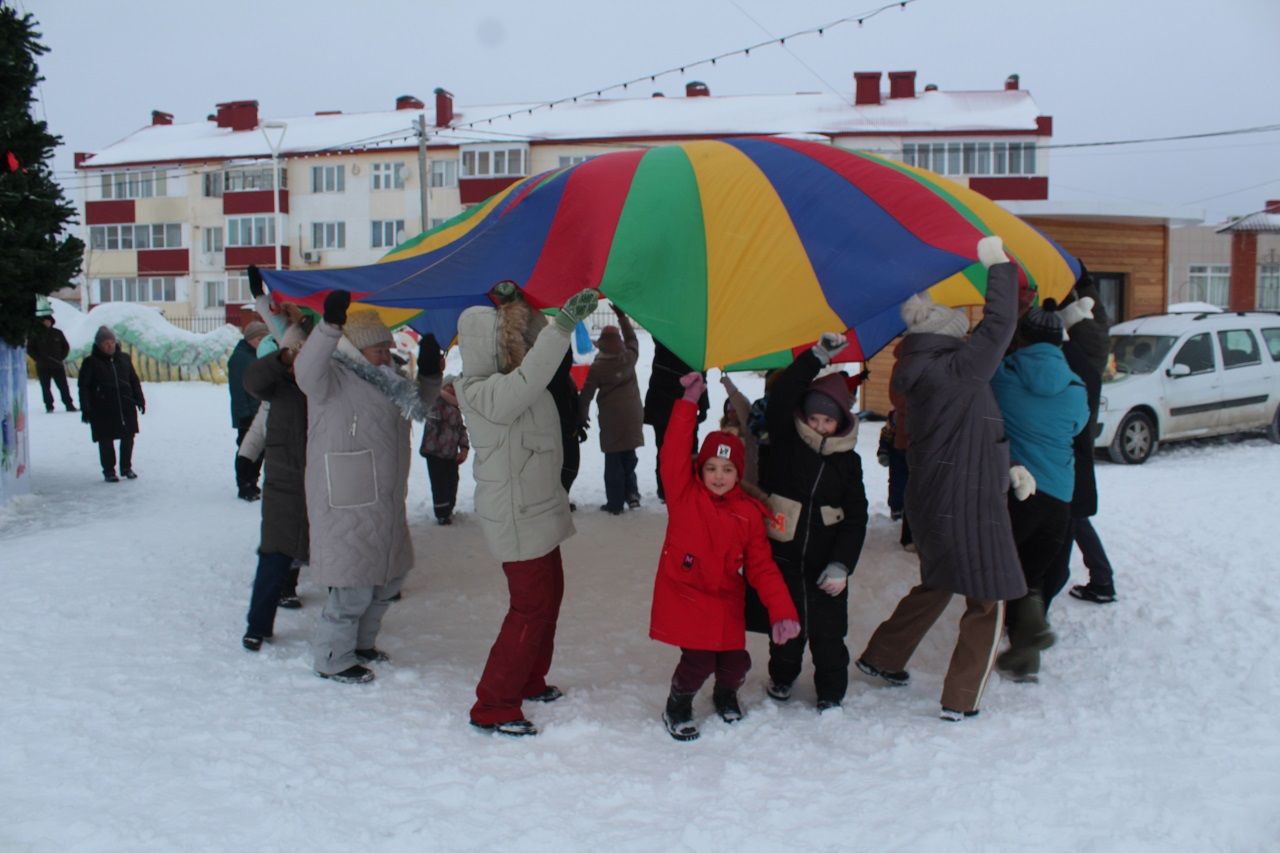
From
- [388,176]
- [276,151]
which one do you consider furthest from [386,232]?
[276,151]

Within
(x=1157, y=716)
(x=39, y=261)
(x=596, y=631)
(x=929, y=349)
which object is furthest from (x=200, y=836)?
(x=39, y=261)

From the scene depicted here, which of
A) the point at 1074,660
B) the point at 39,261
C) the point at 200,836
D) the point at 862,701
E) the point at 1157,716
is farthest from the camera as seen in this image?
the point at 39,261

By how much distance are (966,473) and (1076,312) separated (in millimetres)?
1945

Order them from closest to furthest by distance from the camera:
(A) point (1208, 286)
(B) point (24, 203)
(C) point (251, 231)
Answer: (B) point (24, 203) < (A) point (1208, 286) < (C) point (251, 231)

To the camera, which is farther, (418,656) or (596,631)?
(596,631)

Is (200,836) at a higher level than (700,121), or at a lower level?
lower

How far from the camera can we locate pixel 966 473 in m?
4.34

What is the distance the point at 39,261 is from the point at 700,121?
91.8ft

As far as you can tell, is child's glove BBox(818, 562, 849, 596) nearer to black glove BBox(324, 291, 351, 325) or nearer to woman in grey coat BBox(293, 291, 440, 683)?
woman in grey coat BBox(293, 291, 440, 683)

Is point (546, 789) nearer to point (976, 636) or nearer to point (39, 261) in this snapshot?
point (976, 636)

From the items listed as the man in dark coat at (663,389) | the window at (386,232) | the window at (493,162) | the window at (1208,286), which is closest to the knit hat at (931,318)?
the man in dark coat at (663,389)

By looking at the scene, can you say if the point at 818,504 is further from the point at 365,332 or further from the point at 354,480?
the point at 365,332

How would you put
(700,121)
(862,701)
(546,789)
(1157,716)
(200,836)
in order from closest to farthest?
(200,836)
(546,789)
(1157,716)
(862,701)
(700,121)

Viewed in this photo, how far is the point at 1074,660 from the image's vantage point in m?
5.05
